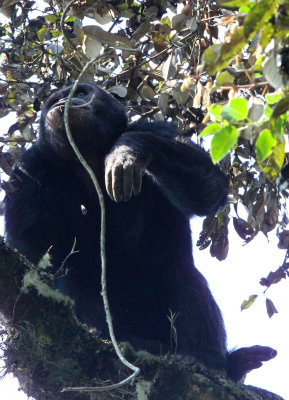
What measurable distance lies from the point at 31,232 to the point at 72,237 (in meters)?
0.36

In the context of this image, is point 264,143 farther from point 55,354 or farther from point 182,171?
point 182,171

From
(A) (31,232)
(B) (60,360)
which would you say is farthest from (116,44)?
(B) (60,360)

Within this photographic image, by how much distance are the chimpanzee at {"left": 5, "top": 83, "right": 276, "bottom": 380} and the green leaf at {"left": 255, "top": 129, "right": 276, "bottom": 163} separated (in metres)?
3.12

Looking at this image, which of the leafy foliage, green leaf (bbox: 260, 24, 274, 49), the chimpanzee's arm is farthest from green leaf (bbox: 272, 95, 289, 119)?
the chimpanzee's arm

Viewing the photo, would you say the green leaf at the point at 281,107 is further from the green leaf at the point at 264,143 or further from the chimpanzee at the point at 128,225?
the chimpanzee at the point at 128,225

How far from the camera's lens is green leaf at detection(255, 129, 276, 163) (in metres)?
2.05

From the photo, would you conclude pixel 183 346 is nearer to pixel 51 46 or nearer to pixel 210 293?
pixel 210 293

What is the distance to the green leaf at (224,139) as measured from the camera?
2059mm

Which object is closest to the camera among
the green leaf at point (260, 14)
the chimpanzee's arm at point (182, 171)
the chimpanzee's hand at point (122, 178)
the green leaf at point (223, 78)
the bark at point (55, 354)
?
the green leaf at point (260, 14)

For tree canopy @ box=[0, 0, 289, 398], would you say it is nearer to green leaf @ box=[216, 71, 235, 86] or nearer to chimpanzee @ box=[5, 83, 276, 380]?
chimpanzee @ box=[5, 83, 276, 380]

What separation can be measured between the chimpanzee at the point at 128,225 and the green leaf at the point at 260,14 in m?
3.17

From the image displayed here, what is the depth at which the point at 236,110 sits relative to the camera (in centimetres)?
206

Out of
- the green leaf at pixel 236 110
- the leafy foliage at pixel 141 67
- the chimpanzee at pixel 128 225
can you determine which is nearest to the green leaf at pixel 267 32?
the green leaf at pixel 236 110

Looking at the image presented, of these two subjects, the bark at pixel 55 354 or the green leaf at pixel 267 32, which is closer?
the green leaf at pixel 267 32
